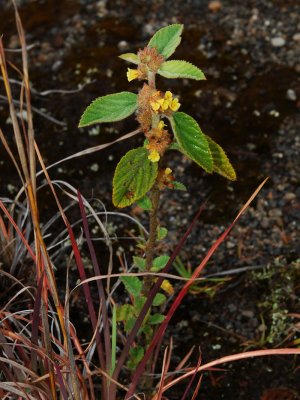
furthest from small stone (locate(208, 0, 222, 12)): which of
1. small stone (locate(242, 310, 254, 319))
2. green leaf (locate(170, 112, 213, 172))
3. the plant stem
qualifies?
green leaf (locate(170, 112, 213, 172))

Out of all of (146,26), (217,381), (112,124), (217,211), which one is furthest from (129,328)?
(146,26)

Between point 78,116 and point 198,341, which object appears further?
point 78,116

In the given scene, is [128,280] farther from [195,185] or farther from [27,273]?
[195,185]

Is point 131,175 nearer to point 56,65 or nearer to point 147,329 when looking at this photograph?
point 147,329

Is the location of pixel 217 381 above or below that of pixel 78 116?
below

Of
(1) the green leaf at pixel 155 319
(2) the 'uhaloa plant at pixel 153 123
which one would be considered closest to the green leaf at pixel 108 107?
(2) the 'uhaloa plant at pixel 153 123

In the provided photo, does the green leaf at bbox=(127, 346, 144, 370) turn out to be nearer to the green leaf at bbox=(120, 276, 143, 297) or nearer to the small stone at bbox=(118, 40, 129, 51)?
the green leaf at bbox=(120, 276, 143, 297)

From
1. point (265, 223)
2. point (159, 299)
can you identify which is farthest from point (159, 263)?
point (265, 223)
